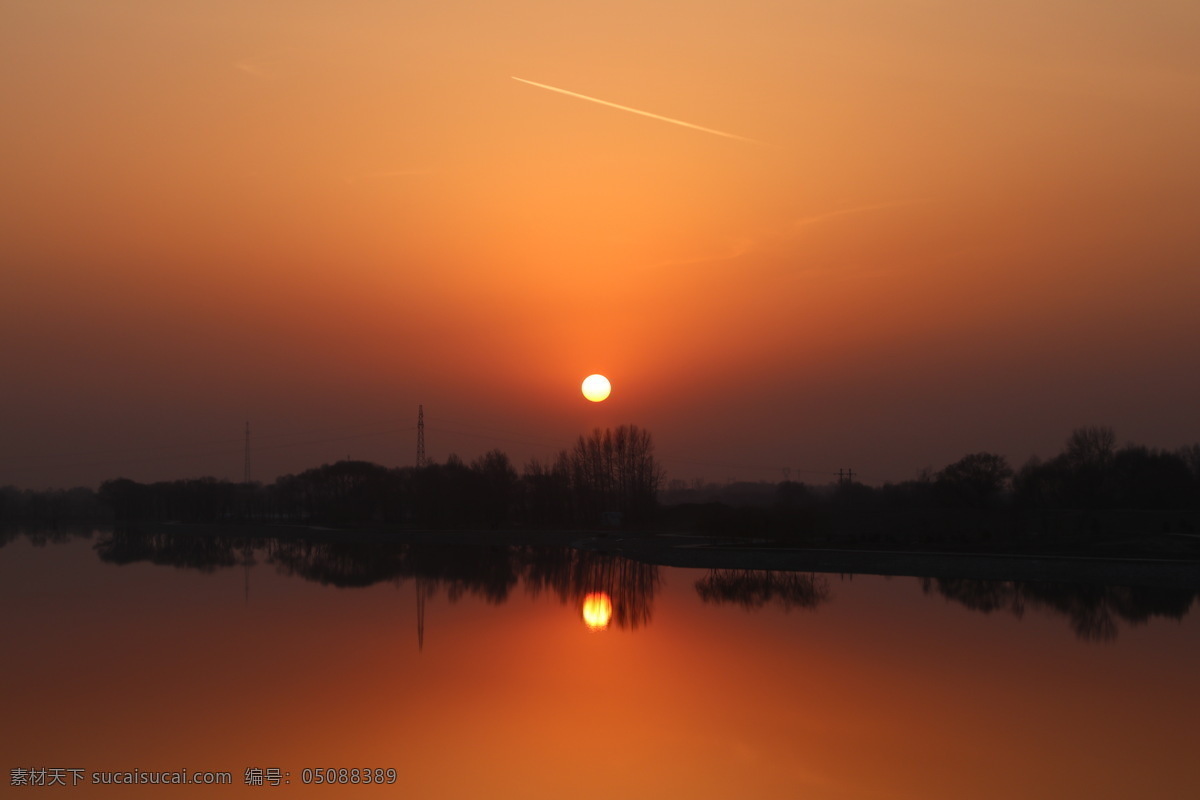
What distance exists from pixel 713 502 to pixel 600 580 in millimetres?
61612

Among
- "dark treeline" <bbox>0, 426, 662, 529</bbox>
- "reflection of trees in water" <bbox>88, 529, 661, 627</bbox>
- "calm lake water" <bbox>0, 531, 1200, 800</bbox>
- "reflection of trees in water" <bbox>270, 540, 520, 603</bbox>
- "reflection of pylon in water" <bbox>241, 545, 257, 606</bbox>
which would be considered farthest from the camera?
"dark treeline" <bbox>0, 426, 662, 529</bbox>

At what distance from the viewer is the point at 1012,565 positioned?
36938mm

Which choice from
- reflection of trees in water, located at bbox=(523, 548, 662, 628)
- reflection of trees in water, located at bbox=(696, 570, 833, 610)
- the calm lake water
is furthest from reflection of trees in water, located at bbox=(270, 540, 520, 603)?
reflection of trees in water, located at bbox=(696, 570, 833, 610)

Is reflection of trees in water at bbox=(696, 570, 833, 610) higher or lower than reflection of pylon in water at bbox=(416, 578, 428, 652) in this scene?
lower

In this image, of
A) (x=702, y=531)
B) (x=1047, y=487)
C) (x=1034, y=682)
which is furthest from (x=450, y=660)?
(x=1047, y=487)

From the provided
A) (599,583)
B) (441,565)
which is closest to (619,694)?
(599,583)

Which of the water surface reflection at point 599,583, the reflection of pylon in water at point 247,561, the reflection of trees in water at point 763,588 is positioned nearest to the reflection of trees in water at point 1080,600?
the water surface reflection at point 599,583

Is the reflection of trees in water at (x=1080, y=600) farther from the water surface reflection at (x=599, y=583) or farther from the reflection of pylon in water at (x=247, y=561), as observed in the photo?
the reflection of pylon in water at (x=247, y=561)

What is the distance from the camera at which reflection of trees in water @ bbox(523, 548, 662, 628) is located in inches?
1136

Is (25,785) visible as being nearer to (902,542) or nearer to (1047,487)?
(902,542)

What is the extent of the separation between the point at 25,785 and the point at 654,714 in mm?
8389

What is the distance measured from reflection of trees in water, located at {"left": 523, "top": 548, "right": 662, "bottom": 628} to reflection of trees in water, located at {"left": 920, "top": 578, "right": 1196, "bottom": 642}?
9.86 metres

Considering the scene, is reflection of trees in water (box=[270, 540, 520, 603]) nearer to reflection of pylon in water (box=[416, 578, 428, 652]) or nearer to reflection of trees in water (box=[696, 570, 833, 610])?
reflection of pylon in water (box=[416, 578, 428, 652])

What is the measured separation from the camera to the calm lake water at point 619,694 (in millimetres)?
11828
